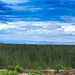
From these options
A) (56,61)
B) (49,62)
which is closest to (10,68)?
(49,62)

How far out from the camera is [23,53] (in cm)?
1194

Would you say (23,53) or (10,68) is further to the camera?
(23,53)

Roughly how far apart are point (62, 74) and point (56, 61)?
447 centimetres

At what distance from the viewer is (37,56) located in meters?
11.5

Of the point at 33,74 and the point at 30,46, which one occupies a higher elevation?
the point at 30,46

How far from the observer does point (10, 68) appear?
7.59 meters

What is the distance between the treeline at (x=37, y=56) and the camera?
10.5 meters

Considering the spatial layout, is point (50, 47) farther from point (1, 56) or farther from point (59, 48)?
point (1, 56)

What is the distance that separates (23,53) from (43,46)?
1.86 metres

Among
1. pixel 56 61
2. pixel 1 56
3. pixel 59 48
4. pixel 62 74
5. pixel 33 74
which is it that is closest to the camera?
pixel 33 74

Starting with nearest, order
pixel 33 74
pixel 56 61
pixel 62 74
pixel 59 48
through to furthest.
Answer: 1. pixel 33 74
2. pixel 62 74
3. pixel 56 61
4. pixel 59 48

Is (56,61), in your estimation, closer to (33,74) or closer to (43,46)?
(43,46)

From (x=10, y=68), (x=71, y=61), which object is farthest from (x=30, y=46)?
(x=10, y=68)

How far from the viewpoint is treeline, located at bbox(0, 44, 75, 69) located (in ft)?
34.5
